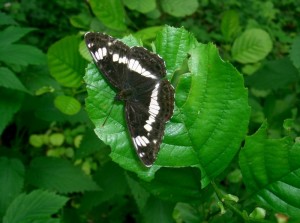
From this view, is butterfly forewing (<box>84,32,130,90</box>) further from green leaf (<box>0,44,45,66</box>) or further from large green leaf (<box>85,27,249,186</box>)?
green leaf (<box>0,44,45,66</box>)

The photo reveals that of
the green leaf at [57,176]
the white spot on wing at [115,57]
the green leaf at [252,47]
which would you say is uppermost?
the white spot on wing at [115,57]

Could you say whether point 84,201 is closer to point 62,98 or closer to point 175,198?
point 62,98

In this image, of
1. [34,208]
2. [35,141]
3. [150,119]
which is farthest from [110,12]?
[35,141]

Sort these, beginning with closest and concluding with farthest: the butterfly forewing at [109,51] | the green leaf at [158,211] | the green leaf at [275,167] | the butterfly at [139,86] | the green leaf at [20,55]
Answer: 1. the green leaf at [275,167]
2. the butterfly at [139,86]
3. the butterfly forewing at [109,51]
4. the green leaf at [158,211]
5. the green leaf at [20,55]

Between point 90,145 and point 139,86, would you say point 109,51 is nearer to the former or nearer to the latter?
point 139,86

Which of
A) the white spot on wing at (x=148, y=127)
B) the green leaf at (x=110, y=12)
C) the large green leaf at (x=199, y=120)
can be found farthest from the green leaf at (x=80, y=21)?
the large green leaf at (x=199, y=120)

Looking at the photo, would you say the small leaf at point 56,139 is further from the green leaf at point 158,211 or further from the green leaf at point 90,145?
the green leaf at point 158,211

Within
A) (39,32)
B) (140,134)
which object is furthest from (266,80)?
(39,32)
